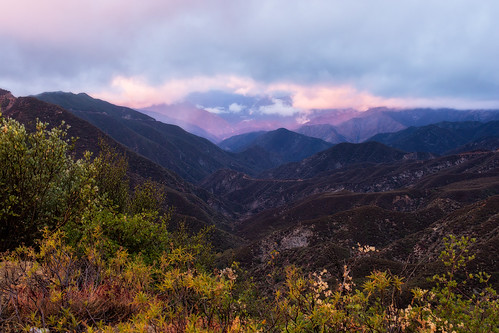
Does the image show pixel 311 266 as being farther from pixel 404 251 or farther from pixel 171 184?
pixel 171 184

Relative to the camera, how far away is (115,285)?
736 centimetres

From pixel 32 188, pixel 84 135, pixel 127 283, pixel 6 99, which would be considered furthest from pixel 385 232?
pixel 6 99

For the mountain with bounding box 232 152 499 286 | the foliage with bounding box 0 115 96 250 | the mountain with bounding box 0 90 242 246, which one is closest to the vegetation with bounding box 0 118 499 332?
the foliage with bounding box 0 115 96 250

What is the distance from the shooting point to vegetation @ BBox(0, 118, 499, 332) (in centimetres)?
535

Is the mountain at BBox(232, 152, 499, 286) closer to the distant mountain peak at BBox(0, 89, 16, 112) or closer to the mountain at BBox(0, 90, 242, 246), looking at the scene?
the mountain at BBox(0, 90, 242, 246)

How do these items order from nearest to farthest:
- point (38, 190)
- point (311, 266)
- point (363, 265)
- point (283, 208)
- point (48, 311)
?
point (48, 311)
point (38, 190)
point (363, 265)
point (311, 266)
point (283, 208)

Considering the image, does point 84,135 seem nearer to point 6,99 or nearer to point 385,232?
point 6,99

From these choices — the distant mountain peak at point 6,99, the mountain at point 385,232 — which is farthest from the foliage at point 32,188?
the distant mountain peak at point 6,99

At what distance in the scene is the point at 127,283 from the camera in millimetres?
7531

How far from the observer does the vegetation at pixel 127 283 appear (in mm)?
5352

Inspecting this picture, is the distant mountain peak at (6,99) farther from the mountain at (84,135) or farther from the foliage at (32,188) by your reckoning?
the foliage at (32,188)

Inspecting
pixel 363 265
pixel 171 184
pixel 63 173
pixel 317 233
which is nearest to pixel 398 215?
pixel 317 233

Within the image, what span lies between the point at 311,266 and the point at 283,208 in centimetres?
11531

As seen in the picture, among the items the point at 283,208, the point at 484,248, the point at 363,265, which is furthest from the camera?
the point at 283,208
